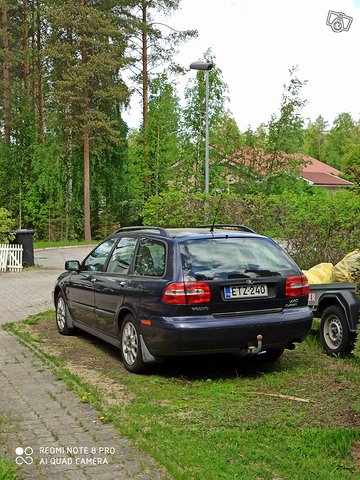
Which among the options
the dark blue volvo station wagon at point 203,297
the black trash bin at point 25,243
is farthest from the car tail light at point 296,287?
the black trash bin at point 25,243

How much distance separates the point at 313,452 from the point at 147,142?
3547 cm

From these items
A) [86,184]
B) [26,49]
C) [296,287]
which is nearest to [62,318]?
[296,287]

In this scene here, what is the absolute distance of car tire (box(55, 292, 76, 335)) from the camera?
888 cm

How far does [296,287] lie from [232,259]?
2.46 ft

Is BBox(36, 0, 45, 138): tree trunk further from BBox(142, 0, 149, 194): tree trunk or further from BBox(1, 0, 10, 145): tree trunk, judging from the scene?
BBox(142, 0, 149, 194): tree trunk

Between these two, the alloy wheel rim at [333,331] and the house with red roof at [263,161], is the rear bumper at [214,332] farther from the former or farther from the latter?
the house with red roof at [263,161]

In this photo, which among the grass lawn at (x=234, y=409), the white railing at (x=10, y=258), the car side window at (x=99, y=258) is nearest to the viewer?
the grass lawn at (x=234, y=409)

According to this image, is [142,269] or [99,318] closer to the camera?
[142,269]

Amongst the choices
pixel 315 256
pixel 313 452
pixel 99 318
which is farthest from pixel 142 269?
pixel 315 256

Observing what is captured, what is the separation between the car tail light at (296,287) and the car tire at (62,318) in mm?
3512

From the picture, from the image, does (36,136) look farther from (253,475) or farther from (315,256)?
(253,475)

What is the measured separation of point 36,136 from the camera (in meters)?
41.0

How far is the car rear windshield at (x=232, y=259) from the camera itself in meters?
6.21

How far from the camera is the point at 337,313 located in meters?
7.11
